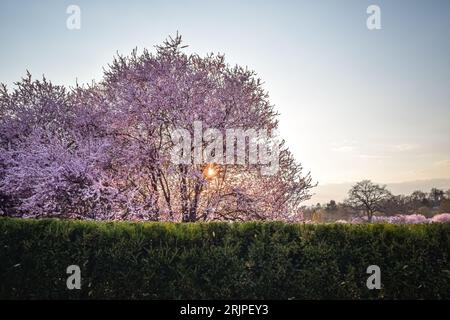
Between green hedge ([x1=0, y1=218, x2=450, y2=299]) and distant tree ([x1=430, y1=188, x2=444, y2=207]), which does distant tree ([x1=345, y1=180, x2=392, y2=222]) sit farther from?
green hedge ([x1=0, y1=218, x2=450, y2=299])

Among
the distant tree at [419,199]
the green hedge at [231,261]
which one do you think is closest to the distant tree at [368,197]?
the distant tree at [419,199]

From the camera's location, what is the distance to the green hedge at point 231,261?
5980mm

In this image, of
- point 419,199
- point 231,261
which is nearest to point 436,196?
point 419,199

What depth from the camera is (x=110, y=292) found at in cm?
615

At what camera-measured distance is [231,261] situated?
6023 mm

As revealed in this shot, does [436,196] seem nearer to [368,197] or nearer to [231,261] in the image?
[368,197]

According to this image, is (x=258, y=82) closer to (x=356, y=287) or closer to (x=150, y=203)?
(x=150, y=203)

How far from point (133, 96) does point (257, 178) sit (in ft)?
15.1

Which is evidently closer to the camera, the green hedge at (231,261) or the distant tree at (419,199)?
the green hedge at (231,261)

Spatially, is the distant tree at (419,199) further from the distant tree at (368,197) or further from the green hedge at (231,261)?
the green hedge at (231,261)

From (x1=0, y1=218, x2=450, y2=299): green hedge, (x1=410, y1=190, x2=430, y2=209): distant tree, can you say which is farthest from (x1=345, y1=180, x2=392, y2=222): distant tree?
(x1=0, y1=218, x2=450, y2=299): green hedge

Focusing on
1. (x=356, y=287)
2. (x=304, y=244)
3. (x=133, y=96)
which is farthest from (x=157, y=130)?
(x=356, y=287)
